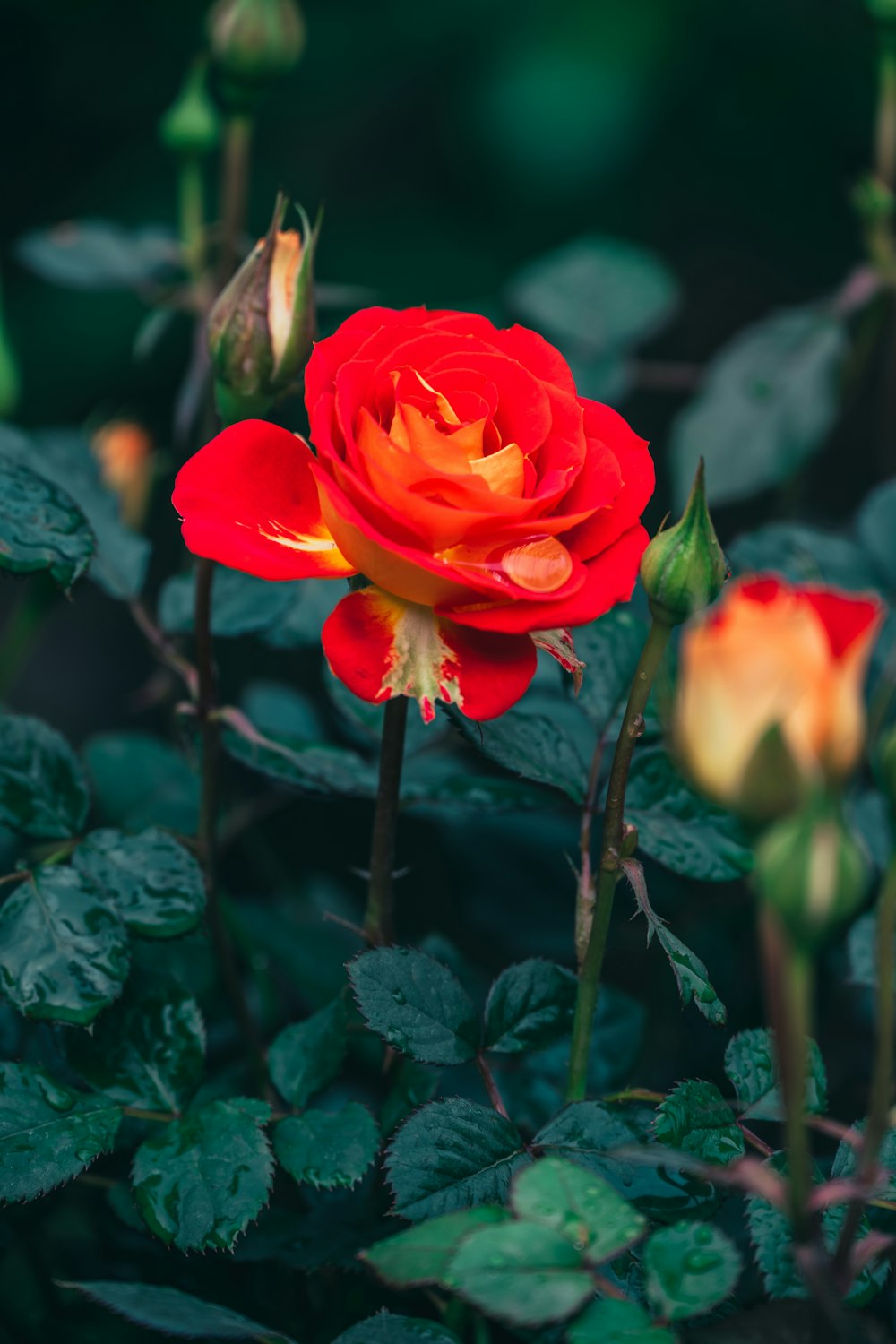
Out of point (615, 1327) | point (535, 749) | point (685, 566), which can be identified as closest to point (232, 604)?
point (535, 749)

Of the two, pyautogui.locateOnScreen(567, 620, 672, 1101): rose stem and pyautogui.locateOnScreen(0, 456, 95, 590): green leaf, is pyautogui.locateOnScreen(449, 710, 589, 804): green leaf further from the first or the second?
pyautogui.locateOnScreen(0, 456, 95, 590): green leaf

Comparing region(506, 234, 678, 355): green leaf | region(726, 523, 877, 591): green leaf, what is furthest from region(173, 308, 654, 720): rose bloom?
region(506, 234, 678, 355): green leaf

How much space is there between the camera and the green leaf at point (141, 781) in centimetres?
83

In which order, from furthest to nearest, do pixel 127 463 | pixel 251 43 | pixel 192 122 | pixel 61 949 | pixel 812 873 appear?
pixel 127 463 → pixel 192 122 → pixel 251 43 → pixel 61 949 → pixel 812 873

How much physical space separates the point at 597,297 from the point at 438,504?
724 mm

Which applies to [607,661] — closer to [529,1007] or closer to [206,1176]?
[529,1007]

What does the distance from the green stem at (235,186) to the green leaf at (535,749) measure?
40 centimetres

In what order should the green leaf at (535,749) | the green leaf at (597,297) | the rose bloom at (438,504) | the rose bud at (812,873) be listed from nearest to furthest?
the rose bud at (812,873)
the rose bloom at (438,504)
the green leaf at (535,749)
the green leaf at (597,297)

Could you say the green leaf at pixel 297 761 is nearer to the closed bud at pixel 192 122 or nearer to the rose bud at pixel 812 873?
the rose bud at pixel 812 873

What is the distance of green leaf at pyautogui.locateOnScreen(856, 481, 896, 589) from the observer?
857mm

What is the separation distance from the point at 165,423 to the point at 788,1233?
3.89ft

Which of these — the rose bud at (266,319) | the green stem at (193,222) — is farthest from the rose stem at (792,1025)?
the green stem at (193,222)

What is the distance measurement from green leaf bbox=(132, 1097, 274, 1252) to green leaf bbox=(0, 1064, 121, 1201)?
0.9 inches

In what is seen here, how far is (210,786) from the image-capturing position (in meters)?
0.63
